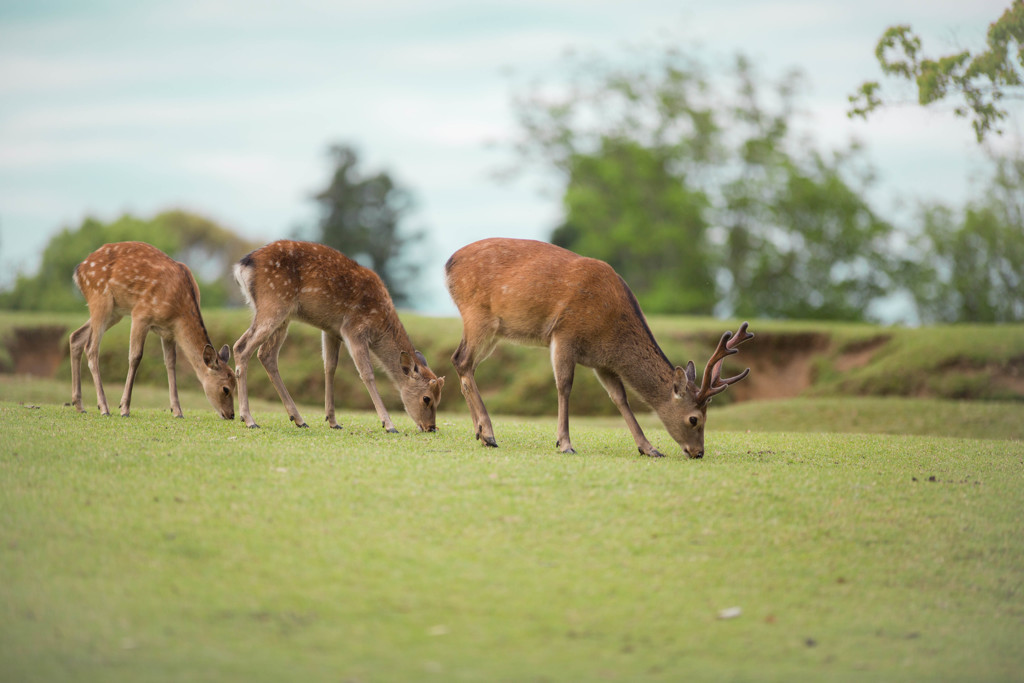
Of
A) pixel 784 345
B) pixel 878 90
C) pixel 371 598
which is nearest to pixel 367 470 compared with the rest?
pixel 371 598

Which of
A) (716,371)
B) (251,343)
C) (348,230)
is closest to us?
(716,371)

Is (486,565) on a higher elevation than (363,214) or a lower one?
lower

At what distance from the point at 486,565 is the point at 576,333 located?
3.47m

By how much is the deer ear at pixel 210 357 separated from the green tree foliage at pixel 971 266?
2900 cm

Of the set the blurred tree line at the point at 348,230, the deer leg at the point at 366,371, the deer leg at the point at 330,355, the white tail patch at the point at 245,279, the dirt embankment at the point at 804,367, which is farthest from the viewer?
the blurred tree line at the point at 348,230

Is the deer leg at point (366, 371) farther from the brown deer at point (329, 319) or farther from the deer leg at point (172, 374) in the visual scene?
the deer leg at point (172, 374)

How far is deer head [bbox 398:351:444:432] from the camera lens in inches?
394

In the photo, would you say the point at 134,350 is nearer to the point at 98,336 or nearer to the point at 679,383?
the point at 98,336

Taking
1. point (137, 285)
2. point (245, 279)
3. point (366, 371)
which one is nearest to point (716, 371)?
point (366, 371)

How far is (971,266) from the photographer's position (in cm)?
3494

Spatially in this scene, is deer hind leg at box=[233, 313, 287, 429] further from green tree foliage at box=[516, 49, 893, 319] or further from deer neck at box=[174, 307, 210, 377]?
green tree foliage at box=[516, 49, 893, 319]

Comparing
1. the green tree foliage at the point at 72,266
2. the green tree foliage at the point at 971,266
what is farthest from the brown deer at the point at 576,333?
the green tree foliage at the point at 971,266

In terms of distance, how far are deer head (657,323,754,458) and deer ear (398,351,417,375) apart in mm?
2886

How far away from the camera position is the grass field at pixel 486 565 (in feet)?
14.6
